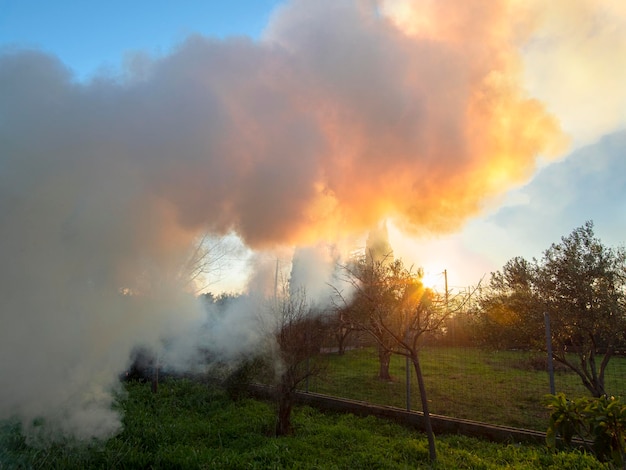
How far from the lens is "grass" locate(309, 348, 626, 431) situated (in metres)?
9.70

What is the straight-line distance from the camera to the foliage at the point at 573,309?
9461mm

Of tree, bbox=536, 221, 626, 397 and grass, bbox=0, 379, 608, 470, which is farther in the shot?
tree, bbox=536, 221, 626, 397

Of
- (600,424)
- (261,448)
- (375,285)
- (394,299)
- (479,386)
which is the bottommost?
(261,448)

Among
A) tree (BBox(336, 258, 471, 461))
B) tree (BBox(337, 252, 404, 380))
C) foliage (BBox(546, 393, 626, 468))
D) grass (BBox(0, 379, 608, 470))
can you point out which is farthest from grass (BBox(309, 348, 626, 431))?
foliage (BBox(546, 393, 626, 468))

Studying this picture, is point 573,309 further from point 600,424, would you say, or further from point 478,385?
point 600,424

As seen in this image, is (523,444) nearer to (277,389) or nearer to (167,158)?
(277,389)

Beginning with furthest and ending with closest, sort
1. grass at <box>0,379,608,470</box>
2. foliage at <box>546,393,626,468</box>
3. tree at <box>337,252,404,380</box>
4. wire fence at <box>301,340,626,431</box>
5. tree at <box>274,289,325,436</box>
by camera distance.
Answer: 1. tree at <box>337,252,404,380</box>
2. wire fence at <box>301,340,626,431</box>
3. tree at <box>274,289,325,436</box>
4. grass at <box>0,379,608,470</box>
5. foliage at <box>546,393,626,468</box>

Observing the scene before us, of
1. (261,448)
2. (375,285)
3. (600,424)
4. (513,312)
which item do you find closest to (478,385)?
(513,312)

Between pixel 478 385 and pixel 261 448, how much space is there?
7253 mm

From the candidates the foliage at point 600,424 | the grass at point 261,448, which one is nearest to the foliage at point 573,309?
the grass at point 261,448

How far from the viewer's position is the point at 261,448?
294 inches

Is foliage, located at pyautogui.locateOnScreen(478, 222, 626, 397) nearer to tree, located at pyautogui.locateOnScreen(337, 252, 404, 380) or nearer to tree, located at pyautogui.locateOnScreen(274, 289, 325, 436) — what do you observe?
tree, located at pyautogui.locateOnScreen(337, 252, 404, 380)

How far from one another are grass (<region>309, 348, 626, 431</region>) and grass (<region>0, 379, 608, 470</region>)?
1724 mm

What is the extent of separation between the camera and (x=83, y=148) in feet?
18.6
